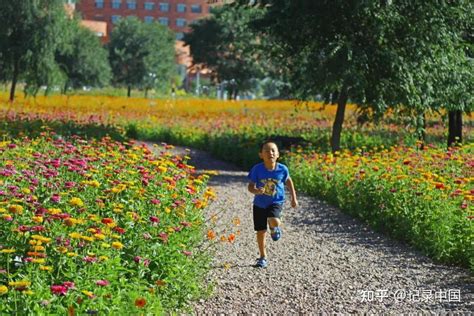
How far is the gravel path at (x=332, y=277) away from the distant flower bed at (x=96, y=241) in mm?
484

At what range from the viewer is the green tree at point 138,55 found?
209 ft

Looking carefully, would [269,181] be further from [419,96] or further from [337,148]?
[337,148]

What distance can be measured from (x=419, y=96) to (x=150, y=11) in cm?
10771

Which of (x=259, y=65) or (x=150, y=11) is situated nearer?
(x=259, y=65)

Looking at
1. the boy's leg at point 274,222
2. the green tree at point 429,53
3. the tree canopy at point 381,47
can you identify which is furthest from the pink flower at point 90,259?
the green tree at point 429,53

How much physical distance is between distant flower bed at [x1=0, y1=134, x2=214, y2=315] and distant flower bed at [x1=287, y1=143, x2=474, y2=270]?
251cm

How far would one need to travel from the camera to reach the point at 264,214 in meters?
7.23

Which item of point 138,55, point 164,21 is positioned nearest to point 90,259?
point 138,55

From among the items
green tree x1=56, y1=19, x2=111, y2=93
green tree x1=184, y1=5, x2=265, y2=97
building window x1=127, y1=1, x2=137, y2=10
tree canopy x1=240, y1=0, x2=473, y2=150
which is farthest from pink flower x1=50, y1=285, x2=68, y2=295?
building window x1=127, y1=1, x2=137, y2=10

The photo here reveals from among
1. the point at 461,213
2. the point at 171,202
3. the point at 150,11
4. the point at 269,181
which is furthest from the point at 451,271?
the point at 150,11

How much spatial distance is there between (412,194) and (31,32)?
20830 mm

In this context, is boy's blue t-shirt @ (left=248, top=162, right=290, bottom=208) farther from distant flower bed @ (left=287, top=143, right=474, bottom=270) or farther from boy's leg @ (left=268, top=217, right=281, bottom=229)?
distant flower bed @ (left=287, top=143, right=474, bottom=270)

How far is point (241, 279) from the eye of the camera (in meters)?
6.73

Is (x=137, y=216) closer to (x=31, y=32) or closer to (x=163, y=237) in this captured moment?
(x=163, y=237)
